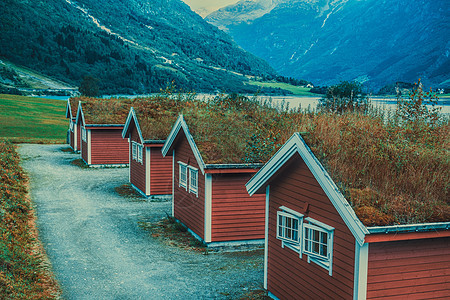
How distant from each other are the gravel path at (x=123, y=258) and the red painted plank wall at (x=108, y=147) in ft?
36.9

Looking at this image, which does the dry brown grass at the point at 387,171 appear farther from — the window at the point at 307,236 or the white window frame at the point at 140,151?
the white window frame at the point at 140,151

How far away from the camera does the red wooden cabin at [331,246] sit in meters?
7.21

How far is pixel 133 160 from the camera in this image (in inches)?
1057

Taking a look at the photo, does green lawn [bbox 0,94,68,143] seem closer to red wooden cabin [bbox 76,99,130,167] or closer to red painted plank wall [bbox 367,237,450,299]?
red wooden cabin [bbox 76,99,130,167]

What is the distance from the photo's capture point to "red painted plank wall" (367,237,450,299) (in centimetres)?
728

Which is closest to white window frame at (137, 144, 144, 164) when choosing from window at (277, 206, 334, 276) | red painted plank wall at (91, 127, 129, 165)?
red painted plank wall at (91, 127, 129, 165)

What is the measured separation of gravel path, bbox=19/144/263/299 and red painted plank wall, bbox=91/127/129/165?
36.9ft

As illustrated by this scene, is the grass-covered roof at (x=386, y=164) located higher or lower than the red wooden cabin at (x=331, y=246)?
higher

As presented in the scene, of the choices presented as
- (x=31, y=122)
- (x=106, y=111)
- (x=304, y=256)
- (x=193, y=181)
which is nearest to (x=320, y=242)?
(x=304, y=256)

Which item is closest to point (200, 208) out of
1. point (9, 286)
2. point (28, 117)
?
point (9, 286)

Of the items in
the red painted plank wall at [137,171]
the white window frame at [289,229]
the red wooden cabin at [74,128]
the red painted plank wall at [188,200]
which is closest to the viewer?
the white window frame at [289,229]

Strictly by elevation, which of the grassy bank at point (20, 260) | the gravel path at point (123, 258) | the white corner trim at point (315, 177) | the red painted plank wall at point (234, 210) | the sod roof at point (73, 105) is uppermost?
the sod roof at point (73, 105)

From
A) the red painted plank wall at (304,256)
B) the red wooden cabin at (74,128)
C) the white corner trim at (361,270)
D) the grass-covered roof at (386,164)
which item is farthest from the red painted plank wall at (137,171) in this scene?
the red wooden cabin at (74,128)

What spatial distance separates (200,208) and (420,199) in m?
9.07
